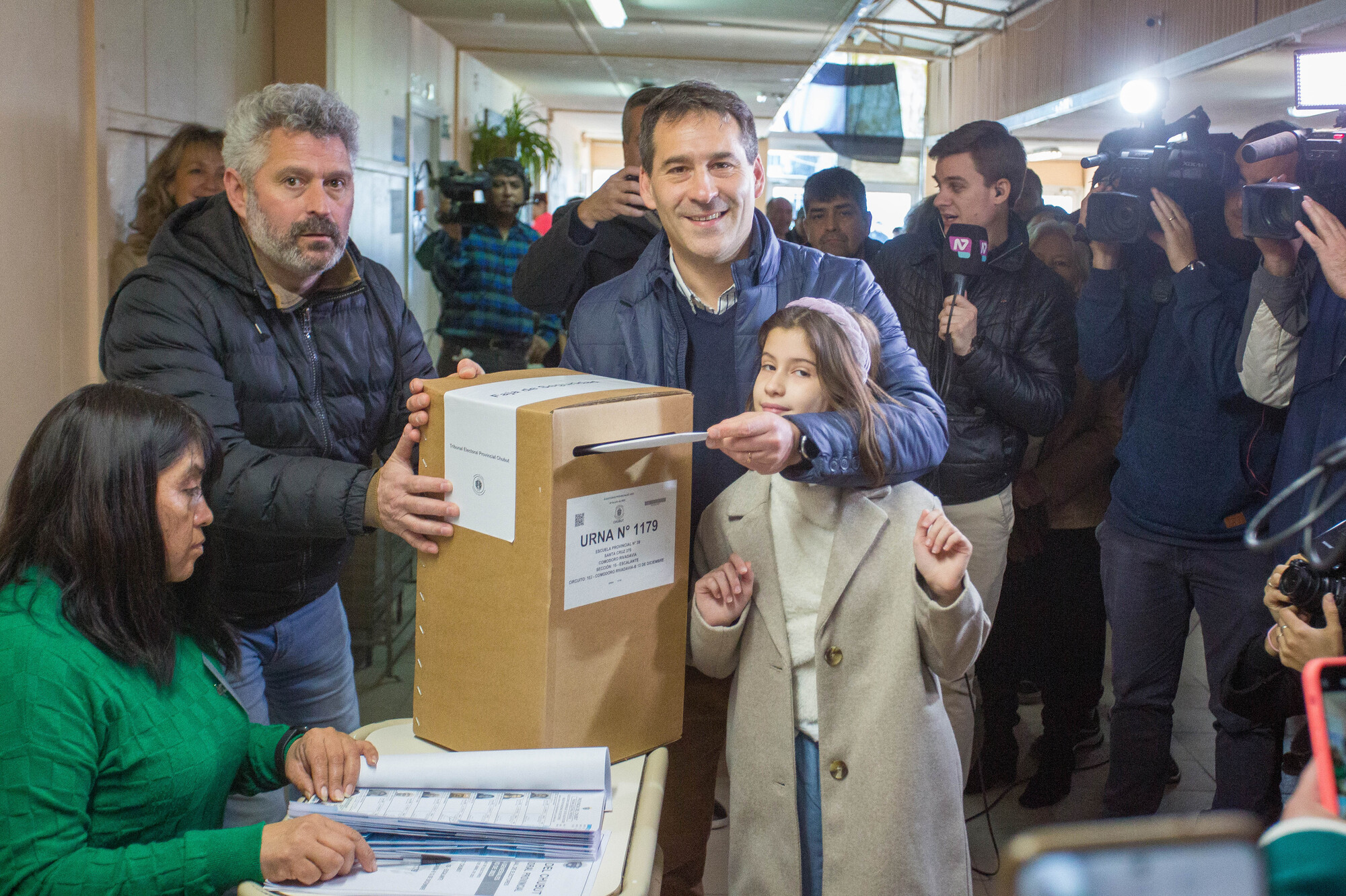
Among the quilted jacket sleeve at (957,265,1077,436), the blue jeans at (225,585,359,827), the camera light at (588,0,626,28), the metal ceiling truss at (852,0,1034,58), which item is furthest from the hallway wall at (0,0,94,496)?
the metal ceiling truss at (852,0,1034,58)

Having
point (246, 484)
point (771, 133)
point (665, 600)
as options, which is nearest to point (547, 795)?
point (665, 600)

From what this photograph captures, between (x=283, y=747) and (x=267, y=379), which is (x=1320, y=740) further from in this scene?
(x=267, y=379)

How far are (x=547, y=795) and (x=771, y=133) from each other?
6.45m

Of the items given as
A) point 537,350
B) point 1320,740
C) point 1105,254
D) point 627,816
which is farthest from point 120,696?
point 537,350

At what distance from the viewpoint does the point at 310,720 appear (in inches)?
76.2

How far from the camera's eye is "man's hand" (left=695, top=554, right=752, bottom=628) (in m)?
1.43

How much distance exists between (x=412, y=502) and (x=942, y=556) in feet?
2.30

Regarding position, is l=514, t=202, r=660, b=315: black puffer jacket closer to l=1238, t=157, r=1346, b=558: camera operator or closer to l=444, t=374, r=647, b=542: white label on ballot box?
l=444, t=374, r=647, b=542: white label on ballot box

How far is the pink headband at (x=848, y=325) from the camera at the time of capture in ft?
4.84

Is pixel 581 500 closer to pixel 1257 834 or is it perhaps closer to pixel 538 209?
pixel 1257 834

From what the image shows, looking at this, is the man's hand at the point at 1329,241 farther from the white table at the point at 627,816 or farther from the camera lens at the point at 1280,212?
the white table at the point at 627,816

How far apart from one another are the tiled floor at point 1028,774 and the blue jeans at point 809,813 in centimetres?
90

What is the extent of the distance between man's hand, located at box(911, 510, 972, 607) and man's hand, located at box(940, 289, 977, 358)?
3.58ft

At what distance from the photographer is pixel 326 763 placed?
4.24 ft
